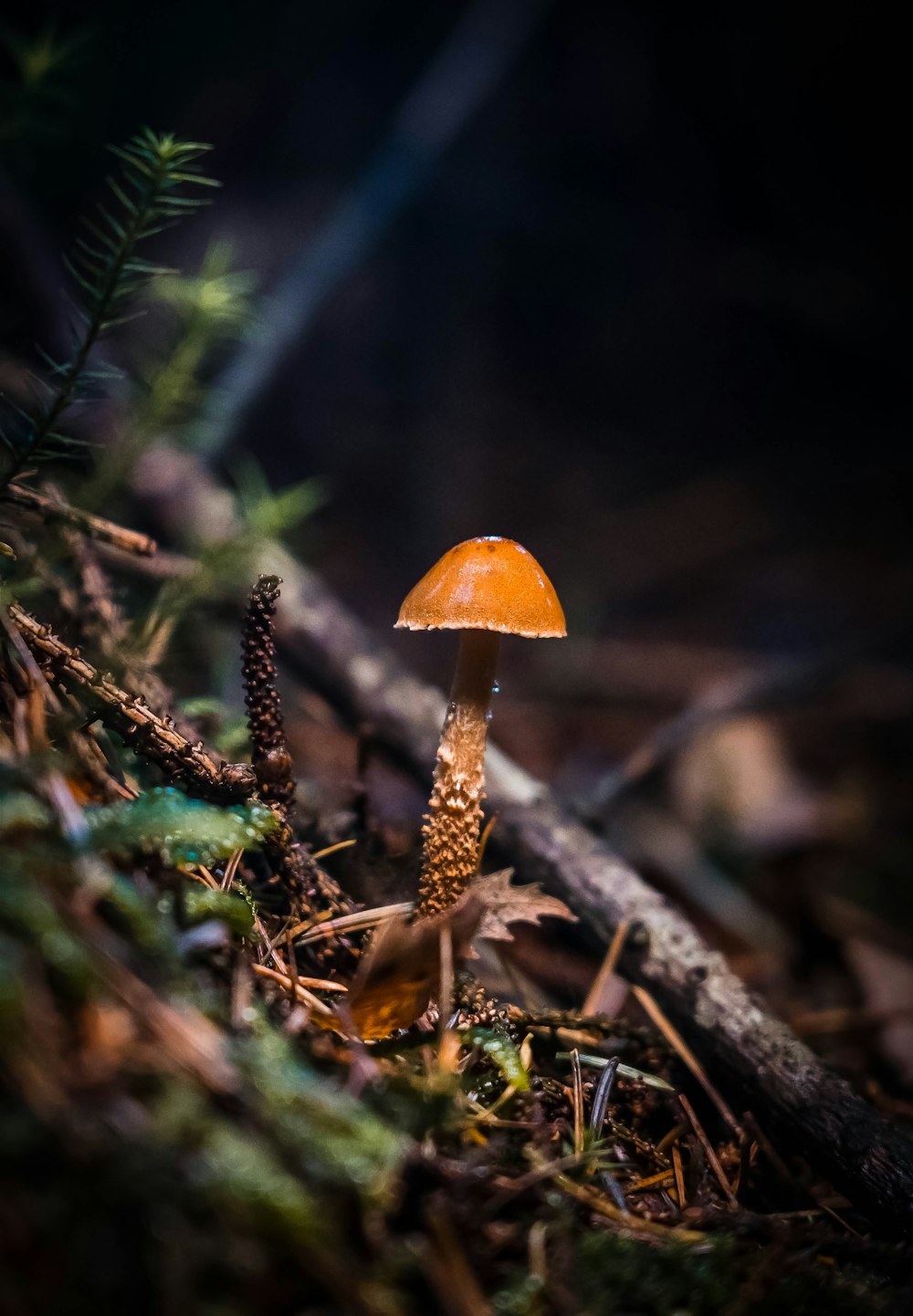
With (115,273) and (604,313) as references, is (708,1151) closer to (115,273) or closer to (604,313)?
(115,273)

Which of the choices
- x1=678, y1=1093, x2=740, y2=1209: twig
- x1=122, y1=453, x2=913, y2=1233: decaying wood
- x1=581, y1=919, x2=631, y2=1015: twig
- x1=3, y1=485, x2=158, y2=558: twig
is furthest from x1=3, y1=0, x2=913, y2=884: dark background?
x1=678, y1=1093, x2=740, y2=1209: twig

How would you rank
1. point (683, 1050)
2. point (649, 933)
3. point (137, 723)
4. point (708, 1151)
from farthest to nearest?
point (649, 933) → point (683, 1050) → point (708, 1151) → point (137, 723)

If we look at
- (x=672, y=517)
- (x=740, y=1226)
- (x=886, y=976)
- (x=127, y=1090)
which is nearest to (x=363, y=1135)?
(x=127, y=1090)

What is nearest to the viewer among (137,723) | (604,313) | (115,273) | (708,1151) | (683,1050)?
(137,723)

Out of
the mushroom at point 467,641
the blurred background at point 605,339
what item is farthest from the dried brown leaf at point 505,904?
the blurred background at point 605,339

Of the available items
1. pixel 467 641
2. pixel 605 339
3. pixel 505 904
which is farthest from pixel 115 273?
pixel 605 339

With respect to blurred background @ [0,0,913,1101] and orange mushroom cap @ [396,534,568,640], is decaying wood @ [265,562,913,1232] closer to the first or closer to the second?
orange mushroom cap @ [396,534,568,640]
